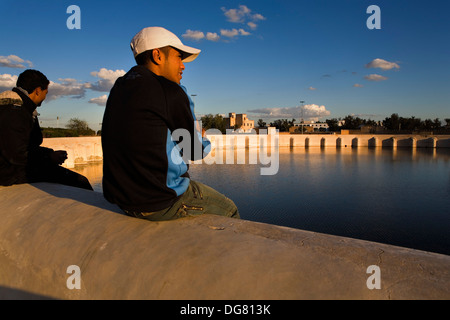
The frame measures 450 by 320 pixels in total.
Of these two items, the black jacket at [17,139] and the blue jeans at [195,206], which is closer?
the blue jeans at [195,206]

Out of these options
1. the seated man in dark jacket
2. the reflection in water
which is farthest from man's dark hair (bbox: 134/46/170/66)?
the reflection in water

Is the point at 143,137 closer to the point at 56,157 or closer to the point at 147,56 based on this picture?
the point at 147,56

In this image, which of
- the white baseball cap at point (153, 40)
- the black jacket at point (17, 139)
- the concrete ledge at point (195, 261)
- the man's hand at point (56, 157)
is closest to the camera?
the concrete ledge at point (195, 261)

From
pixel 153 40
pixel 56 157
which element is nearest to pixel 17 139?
pixel 56 157

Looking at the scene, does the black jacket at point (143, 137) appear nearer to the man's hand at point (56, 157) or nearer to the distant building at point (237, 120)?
the man's hand at point (56, 157)

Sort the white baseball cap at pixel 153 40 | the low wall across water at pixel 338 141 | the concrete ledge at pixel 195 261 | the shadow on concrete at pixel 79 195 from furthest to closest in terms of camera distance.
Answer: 1. the low wall across water at pixel 338 141
2. the shadow on concrete at pixel 79 195
3. the white baseball cap at pixel 153 40
4. the concrete ledge at pixel 195 261

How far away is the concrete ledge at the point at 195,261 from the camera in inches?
56.6

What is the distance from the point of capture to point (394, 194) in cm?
2250

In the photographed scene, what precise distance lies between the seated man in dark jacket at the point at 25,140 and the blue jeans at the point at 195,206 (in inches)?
91.6

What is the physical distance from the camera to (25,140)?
376 cm

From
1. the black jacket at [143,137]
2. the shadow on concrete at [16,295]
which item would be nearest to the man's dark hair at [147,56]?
the black jacket at [143,137]

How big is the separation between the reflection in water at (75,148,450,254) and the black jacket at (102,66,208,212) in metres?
12.1

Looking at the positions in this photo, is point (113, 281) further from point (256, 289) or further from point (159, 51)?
point (159, 51)
